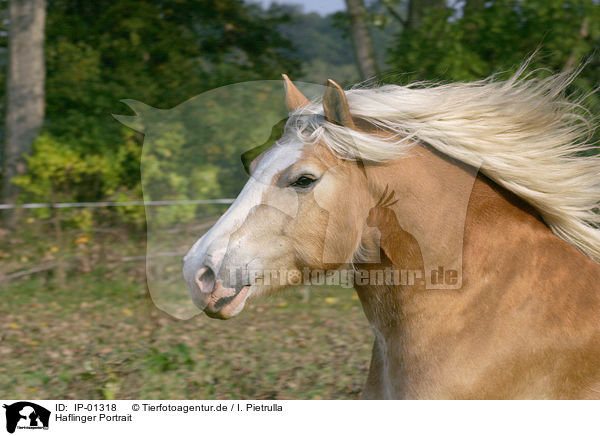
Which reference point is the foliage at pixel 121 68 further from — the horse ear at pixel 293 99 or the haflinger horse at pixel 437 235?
the haflinger horse at pixel 437 235

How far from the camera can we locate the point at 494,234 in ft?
7.54

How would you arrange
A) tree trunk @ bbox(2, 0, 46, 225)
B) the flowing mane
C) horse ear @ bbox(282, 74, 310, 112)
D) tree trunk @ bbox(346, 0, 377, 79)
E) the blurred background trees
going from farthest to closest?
1. tree trunk @ bbox(346, 0, 377, 79)
2. tree trunk @ bbox(2, 0, 46, 225)
3. the blurred background trees
4. horse ear @ bbox(282, 74, 310, 112)
5. the flowing mane

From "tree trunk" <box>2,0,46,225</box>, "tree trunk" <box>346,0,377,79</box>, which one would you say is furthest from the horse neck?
"tree trunk" <box>2,0,46,225</box>

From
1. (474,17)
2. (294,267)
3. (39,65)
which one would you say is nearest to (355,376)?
(294,267)

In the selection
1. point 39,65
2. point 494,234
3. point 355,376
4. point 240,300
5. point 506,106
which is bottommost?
point 355,376

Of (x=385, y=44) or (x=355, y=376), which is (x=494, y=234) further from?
(x=385, y=44)

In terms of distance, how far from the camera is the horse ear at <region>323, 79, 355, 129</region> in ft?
7.35

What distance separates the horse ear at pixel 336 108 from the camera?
2.24 meters

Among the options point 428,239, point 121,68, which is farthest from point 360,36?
point 428,239

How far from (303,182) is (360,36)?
7428mm

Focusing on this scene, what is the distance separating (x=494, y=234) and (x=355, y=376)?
2.81m

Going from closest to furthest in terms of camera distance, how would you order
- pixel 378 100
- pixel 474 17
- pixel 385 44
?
pixel 378 100 → pixel 474 17 → pixel 385 44
